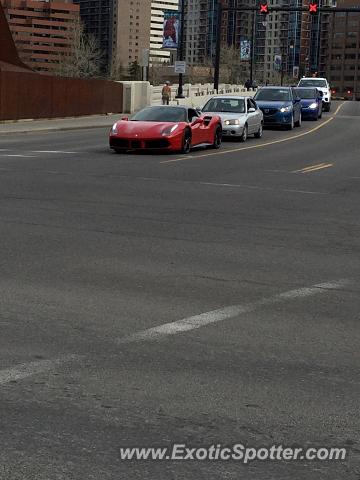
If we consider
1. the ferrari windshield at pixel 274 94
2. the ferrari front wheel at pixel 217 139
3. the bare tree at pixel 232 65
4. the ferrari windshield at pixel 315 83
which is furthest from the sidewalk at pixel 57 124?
the bare tree at pixel 232 65

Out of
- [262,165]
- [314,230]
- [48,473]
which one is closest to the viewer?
[48,473]

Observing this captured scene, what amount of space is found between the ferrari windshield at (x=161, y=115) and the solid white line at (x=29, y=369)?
1933 centimetres

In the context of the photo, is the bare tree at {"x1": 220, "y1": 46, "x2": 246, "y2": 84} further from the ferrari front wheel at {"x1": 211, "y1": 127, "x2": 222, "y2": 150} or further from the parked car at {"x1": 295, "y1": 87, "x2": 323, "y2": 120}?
the ferrari front wheel at {"x1": 211, "y1": 127, "x2": 222, "y2": 150}

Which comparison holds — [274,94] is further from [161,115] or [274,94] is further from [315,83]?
[315,83]

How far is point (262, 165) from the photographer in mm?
21703

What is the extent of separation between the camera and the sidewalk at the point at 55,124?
35.2 metres

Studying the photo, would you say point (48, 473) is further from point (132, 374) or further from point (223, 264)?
point (223, 264)

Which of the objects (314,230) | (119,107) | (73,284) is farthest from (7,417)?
(119,107)

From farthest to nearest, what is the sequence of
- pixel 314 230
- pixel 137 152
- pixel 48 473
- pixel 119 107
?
pixel 119 107 < pixel 137 152 < pixel 314 230 < pixel 48 473

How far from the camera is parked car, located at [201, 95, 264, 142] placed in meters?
30.8

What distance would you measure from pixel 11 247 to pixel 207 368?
15.0 ft

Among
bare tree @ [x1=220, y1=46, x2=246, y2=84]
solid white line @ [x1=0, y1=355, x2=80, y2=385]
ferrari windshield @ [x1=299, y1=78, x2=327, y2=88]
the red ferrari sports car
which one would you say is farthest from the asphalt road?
bare tree @ [x1=220, y1=46, x2=246, y2=84]

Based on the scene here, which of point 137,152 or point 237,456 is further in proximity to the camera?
point 137,152

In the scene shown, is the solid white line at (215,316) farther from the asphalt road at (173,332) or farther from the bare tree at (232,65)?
the bare tree at (232,65)
